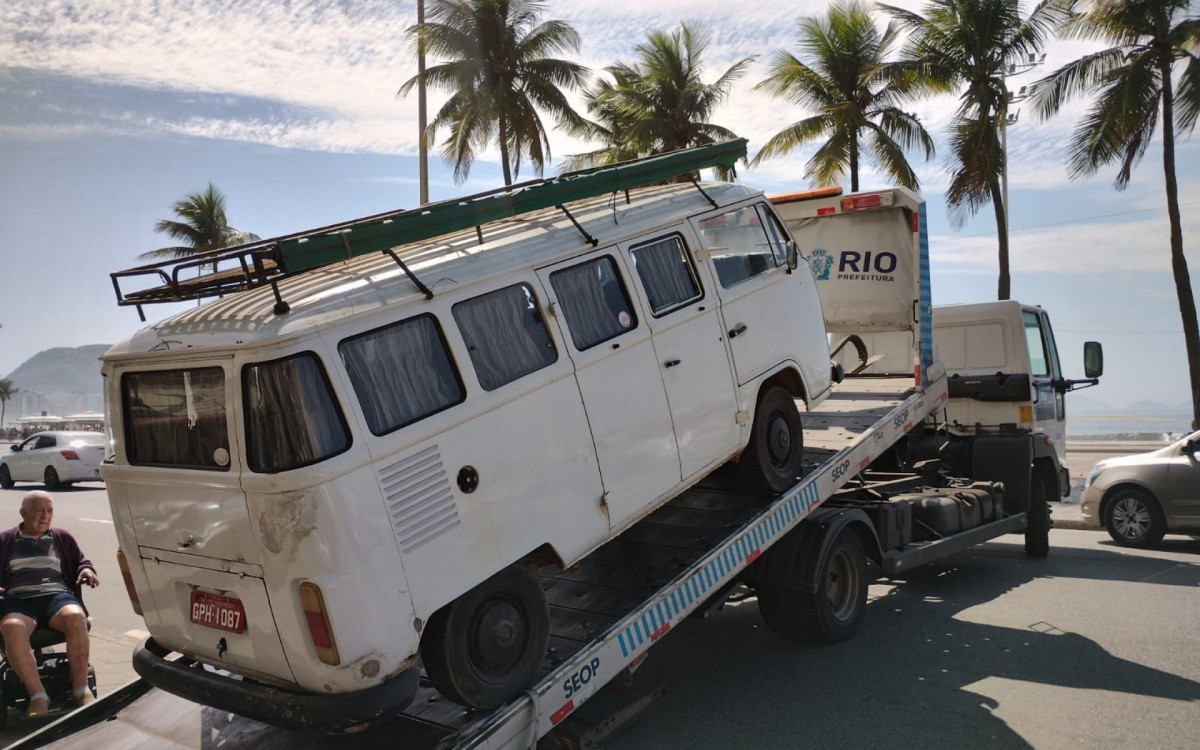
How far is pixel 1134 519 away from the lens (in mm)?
10953

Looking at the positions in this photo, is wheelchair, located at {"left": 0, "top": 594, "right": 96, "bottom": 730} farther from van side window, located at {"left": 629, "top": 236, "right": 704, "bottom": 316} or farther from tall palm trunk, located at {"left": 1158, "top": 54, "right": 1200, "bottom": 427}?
tall palm trunk, located at {"left": 1158, "top": 54, "right": 1200, "bottom": 427}

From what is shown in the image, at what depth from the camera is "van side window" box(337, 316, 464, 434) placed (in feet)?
13.3

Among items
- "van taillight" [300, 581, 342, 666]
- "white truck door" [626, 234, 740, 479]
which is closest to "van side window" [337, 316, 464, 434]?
"van taillight" [300, 581, 342, 666]

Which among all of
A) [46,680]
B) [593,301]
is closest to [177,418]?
[593,301]

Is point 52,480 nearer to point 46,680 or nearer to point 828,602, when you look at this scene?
point 46,680

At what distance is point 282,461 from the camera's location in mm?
3830

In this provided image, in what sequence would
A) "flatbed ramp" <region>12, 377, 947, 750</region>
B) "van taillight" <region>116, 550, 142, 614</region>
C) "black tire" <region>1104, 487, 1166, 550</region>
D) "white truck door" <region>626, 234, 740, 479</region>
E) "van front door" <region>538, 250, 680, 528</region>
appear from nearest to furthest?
"flatbed ramp" <region>12, 377, 947, 750</region> < "van taillight" <region>116, 550, 142, 614</region> < "van front door" <region>538, 250, 680, 528</region> < "white truck door" <region>626, 234, 740, 479</region> < "black tire" <region>1104, 487, 1166, 550</region>

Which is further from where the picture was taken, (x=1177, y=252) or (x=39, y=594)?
(x=1177, y=252)

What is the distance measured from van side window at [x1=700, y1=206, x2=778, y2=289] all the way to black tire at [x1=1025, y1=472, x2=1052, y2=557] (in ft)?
17.0

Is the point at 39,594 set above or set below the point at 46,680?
above

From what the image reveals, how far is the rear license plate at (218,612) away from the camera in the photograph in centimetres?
408

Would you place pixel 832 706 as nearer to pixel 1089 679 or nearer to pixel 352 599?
pixel 1089 679

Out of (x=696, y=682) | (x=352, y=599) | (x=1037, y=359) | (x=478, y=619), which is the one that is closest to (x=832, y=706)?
(x=696, y=682)

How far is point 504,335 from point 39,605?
3.98 metres
